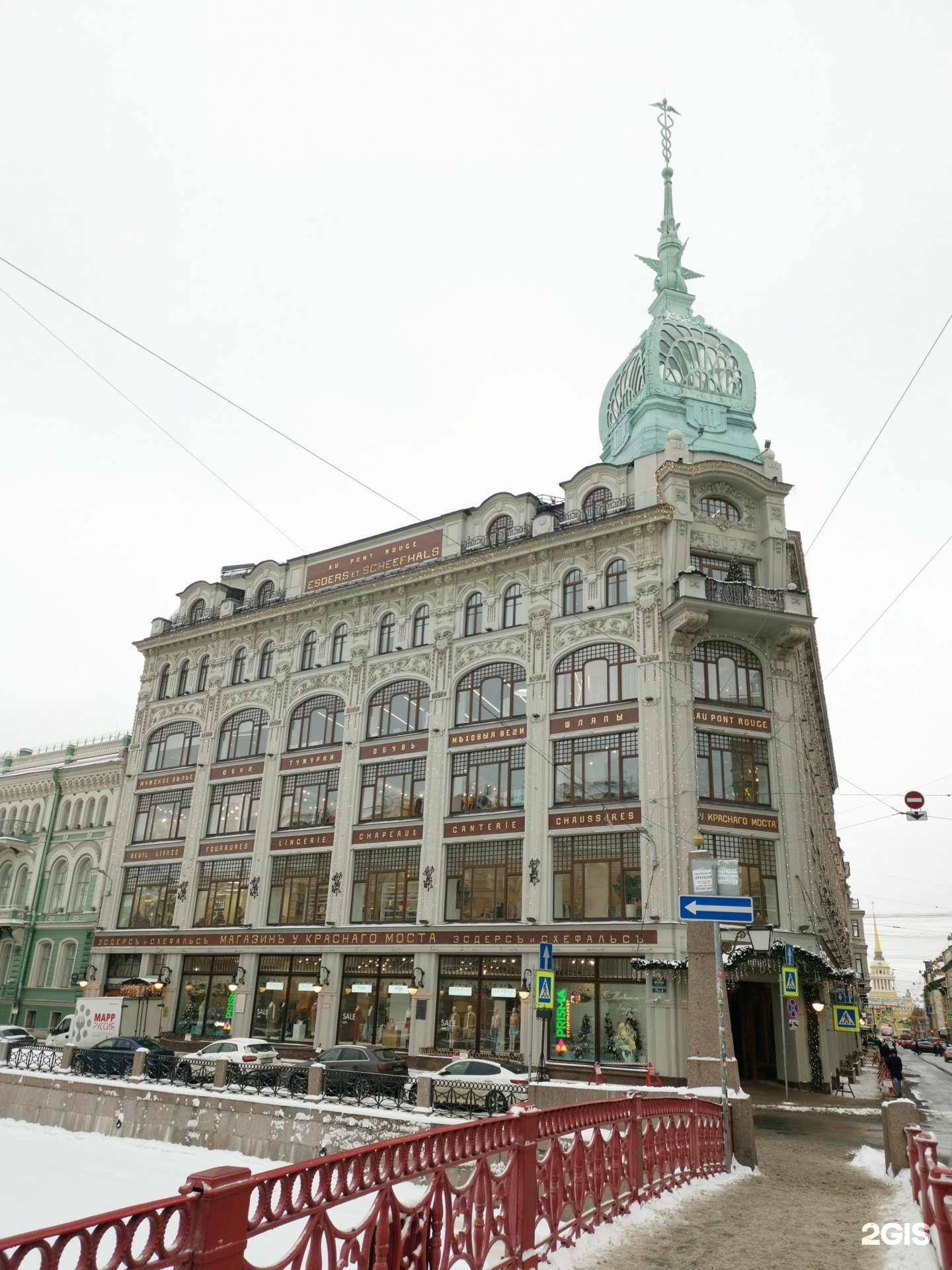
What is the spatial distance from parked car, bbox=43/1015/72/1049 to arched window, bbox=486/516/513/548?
25677 mm

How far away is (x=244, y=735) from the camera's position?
4572cm

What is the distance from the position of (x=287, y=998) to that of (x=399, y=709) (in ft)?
43.2

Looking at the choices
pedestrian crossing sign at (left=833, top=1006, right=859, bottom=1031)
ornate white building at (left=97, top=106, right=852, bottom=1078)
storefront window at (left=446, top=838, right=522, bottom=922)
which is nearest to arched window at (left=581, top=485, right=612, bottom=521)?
ornate white building at (left=97, top=106, right=852, bottom=1078)

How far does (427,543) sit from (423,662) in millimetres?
5952

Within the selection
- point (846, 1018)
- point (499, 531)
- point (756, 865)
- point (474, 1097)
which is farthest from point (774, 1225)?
point (499, 531)

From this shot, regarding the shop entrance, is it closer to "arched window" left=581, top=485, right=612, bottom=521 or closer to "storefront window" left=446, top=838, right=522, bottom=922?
"storefront window" left=446, top=838, right=522, bottom=922

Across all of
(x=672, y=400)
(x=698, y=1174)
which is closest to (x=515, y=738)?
(x=672, y=400)

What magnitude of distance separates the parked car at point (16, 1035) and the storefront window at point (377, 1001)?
1294cm

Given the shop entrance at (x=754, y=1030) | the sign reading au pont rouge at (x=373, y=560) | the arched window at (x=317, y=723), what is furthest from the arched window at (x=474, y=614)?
the shop entrance at (x=754, y=1030)

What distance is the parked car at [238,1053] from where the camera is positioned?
2909cm

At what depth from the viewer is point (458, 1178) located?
18766 mm

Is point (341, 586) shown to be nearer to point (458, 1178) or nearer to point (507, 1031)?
point (507, 1031)

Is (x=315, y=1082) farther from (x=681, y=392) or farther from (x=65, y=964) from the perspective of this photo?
(x=681, y=392)

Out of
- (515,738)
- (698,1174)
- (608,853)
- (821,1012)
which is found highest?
(515,738)
